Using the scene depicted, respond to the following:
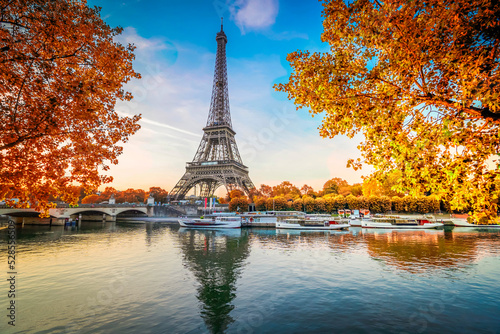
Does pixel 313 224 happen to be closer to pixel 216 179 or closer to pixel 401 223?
pixel 401 223

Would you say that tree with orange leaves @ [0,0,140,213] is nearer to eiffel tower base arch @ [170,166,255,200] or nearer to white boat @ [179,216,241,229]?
white boat @ [179,216,241,229]

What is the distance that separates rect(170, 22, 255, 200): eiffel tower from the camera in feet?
250

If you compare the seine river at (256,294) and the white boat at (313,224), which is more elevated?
the white boat at (313,224)

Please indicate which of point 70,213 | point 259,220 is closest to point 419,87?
point 259,220

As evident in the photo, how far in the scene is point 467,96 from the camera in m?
5.27

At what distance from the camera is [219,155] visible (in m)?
83.2

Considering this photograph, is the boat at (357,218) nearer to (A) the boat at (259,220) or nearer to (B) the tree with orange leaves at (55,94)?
(A) the boat at (259,220)

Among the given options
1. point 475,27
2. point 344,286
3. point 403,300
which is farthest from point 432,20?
point 344,286

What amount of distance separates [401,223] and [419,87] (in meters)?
55.2

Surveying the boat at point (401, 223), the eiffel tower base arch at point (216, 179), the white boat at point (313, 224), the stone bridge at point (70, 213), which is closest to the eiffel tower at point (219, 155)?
the eiffel tower base arch at point (216, 179)

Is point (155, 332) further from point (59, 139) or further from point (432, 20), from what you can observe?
point (432, 20)

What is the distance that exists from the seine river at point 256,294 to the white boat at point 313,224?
25.2m

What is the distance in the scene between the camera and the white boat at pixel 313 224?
47.7 meters

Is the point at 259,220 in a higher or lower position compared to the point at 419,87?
lower
